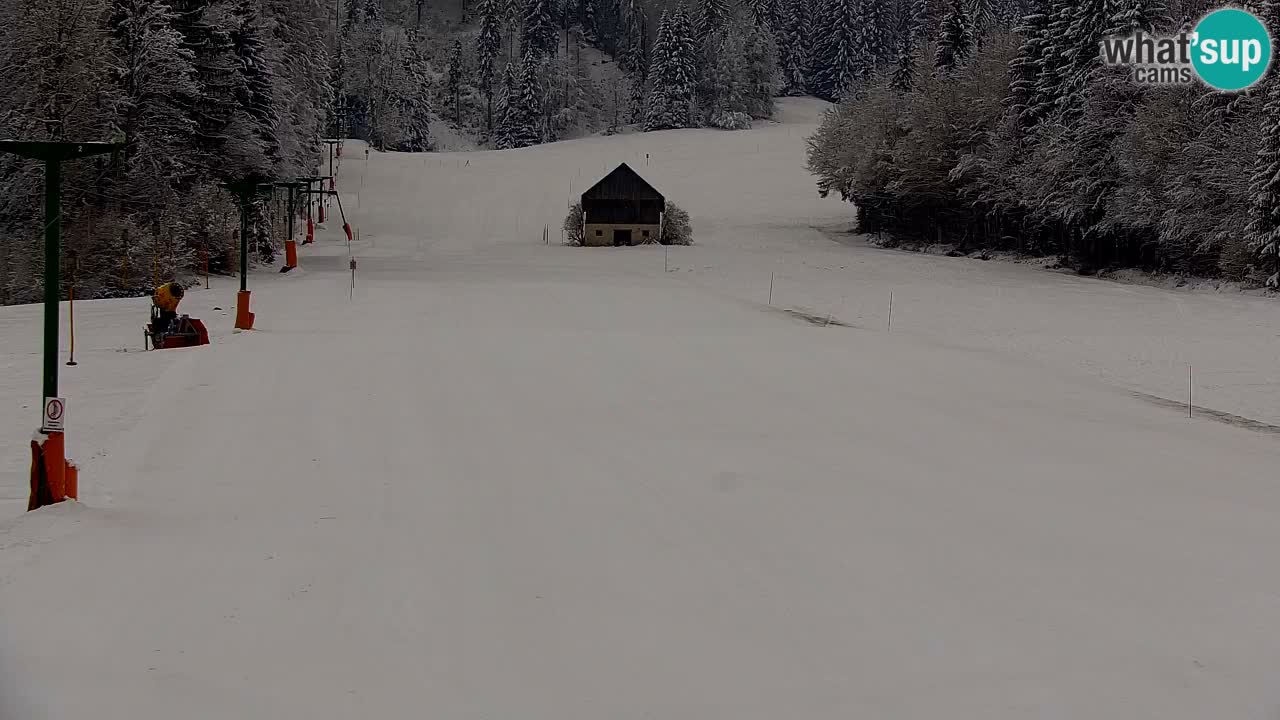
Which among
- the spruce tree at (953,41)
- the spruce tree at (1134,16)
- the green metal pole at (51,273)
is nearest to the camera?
the green metal pole at (51,273)

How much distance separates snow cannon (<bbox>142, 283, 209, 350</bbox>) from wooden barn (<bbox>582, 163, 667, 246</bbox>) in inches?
1763

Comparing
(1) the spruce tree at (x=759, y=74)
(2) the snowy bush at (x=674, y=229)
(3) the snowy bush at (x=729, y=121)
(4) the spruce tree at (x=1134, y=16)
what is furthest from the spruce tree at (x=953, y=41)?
(1) the spruce tree at (x=759, y=74)

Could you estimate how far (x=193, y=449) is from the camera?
10.5m

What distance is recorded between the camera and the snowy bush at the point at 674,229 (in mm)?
61281

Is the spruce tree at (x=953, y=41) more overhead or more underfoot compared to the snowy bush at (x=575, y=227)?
more overhead

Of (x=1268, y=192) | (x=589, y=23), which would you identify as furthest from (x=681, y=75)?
(x=1268, y=192)

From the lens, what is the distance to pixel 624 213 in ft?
203

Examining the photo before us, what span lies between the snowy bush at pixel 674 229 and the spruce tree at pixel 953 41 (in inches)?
647

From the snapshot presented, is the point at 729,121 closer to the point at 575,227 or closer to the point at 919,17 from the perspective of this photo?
the point at 919,17

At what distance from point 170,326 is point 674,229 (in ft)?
150

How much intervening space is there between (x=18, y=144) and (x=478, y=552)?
4.44 meters

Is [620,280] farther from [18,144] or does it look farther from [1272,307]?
[18,144]

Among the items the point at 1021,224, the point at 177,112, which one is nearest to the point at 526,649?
the point at 177,112

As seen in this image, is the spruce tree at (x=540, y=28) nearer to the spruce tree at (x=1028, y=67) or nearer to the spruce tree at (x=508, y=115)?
the spruce tree at (x=508, y=115)
